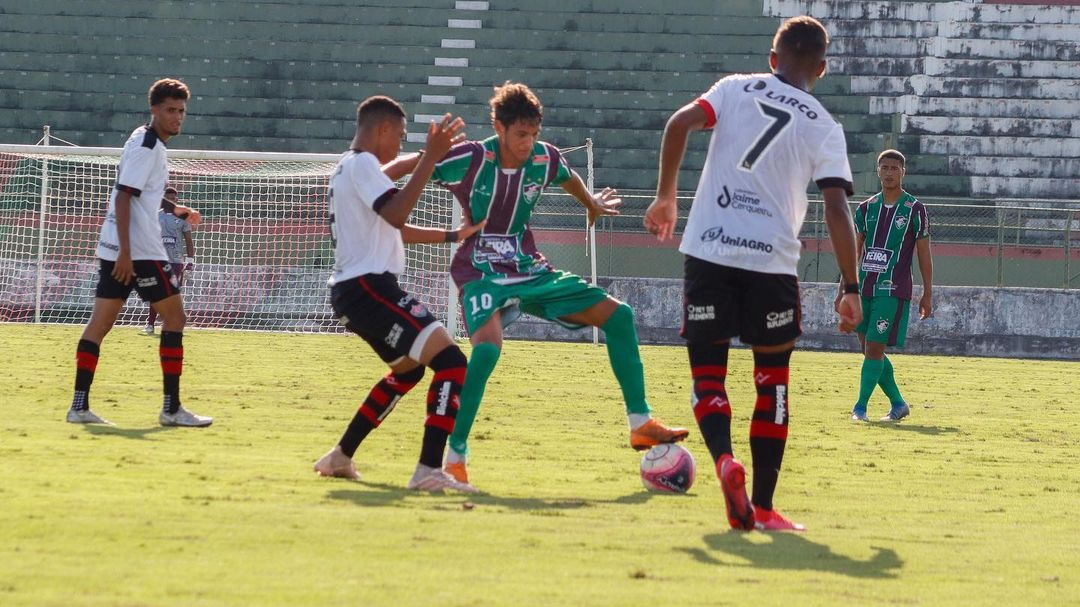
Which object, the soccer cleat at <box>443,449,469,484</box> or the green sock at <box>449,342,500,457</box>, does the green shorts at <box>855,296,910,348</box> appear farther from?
the soccer cleat at <box>443,449,469,484</box>

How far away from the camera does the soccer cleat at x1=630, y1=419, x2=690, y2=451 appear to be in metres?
6.45

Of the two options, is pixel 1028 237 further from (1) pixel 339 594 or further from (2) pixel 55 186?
(1) pixel 339 594

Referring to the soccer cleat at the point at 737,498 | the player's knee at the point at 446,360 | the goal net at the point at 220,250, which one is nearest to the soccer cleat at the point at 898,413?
the player's knee at the point at 446,360

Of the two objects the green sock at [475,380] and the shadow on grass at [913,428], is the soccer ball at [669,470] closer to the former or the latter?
the green sock at [475,380]

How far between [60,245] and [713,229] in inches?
632

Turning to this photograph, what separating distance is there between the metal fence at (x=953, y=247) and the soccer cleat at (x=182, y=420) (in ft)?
42.1

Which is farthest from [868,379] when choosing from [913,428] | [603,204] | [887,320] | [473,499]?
[473,499]

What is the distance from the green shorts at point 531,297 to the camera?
6473 millimetres

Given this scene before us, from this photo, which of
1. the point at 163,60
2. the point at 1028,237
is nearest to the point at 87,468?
the point at 1028,237

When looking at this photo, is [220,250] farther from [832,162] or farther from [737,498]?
[737,498]

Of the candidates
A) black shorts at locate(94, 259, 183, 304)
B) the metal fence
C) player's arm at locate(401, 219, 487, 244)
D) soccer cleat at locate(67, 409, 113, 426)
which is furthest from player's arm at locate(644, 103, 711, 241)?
the metal fence

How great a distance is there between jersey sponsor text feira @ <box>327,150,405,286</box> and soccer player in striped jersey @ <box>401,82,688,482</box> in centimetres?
50

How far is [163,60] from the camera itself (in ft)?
90.2

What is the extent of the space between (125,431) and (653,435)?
295cm
